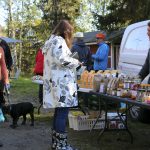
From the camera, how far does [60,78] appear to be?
592 centimetres

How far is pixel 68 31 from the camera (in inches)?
237

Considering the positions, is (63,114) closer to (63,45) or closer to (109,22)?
(63,45)

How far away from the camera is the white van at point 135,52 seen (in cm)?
817

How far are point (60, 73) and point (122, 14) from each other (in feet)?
61.8

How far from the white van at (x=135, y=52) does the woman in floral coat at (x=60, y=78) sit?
2.37 m

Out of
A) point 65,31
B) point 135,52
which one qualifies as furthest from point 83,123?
point 65,31

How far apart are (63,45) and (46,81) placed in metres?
0.59

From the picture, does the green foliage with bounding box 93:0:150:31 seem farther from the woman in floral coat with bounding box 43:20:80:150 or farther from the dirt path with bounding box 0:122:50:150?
the woman in floral coat with bounding box 43:20:80:150

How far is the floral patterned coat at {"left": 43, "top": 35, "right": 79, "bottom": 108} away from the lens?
5.88 m

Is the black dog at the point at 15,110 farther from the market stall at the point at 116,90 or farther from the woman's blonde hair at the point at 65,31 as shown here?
the woman's blonde hair at the point at 65,31

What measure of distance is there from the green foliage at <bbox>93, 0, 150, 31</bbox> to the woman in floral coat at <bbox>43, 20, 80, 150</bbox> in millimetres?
16325

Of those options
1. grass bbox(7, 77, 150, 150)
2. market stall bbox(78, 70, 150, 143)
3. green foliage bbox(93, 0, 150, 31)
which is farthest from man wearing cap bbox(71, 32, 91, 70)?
green foliage bbox(93, 0, 150, 31)

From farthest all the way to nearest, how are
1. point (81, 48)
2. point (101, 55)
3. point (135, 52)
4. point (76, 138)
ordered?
point (81, 48), point (101, 55), point (135, 52), point (76, 138)

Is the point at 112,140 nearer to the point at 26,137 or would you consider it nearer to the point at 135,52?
the point at 26,137
